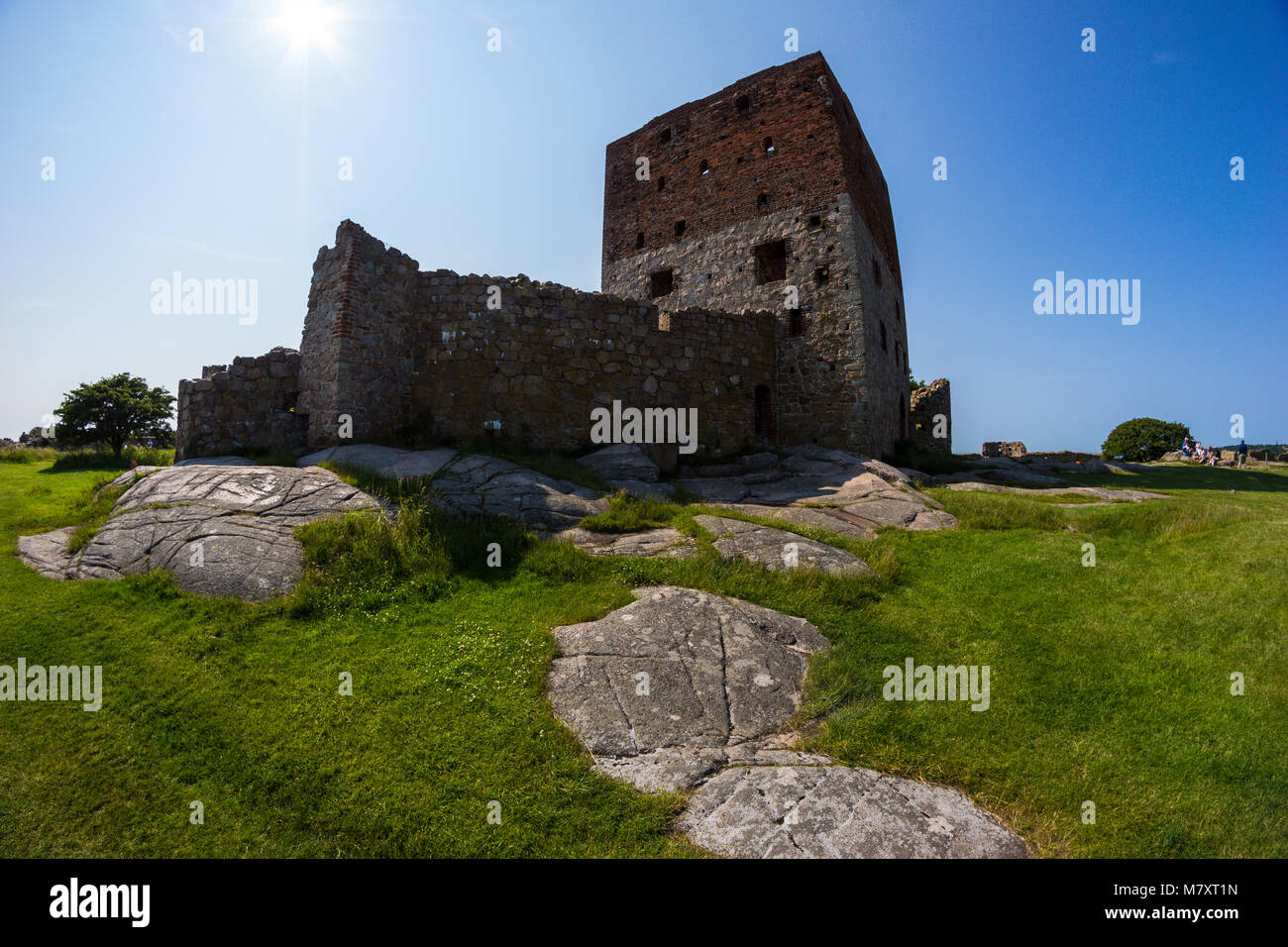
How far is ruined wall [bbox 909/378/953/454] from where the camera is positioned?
2566 cm

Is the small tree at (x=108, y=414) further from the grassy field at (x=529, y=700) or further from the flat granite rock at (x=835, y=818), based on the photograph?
the flat granite rock at (x=835, y=818)

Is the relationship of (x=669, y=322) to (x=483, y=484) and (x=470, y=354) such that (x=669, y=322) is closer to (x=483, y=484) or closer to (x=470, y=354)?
(x=470, y=354)

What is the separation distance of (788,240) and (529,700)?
16.9m

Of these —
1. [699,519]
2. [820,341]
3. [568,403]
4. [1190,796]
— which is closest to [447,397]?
[568,403]

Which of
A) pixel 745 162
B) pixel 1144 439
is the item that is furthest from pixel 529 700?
pixel 1144 439

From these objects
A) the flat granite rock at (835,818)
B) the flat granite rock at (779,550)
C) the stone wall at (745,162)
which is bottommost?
the flat granite rock at (835,818)

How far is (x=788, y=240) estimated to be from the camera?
18266 mm

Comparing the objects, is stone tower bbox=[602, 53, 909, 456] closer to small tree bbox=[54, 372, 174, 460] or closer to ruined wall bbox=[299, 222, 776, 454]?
ruined wall bbox=[299, 222, 776, 454]

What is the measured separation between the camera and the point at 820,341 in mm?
17359

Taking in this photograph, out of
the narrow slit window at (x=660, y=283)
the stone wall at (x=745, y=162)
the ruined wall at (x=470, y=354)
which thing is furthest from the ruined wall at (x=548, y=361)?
the stone wall at (x=745, y=162)

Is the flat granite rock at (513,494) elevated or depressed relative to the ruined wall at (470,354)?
depressed

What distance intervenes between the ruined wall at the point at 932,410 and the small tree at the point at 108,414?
30277 mm

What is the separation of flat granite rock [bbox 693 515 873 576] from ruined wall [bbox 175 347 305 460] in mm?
8583

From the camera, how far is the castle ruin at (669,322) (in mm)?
11555
